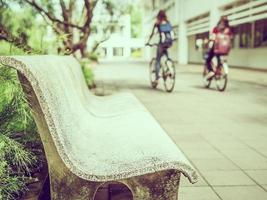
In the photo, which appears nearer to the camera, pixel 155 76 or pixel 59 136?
pixel 59 136

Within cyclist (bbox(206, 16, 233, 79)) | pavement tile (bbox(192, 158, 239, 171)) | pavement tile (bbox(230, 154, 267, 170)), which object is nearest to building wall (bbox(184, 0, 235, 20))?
cyclist (bbox(206, 16, 233, 79))

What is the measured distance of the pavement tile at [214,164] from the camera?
13.6ft

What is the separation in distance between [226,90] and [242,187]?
873 cm

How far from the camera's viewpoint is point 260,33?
74.7 feet

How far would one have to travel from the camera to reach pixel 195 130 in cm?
610

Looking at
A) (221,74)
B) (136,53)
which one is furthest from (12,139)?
(136,53)

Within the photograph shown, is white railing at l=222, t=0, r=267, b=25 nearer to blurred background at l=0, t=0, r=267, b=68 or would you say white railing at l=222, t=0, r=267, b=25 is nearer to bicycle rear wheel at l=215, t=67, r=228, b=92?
blurred background at l=0, t=0, r=267, b=68

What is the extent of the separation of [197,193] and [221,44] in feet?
27.6

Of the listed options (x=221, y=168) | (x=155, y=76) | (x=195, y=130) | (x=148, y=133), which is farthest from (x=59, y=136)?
(x=155, y=76)

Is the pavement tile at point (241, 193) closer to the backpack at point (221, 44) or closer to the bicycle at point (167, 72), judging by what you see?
the bicycle at point (167, 72)

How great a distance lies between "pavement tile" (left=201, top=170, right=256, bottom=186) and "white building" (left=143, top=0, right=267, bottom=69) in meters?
15.9

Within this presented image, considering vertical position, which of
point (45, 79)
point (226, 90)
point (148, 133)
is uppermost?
point (45, 79)

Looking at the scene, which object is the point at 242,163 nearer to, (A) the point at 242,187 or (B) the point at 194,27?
(A) the point at 242,187

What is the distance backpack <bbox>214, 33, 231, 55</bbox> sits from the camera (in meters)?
11.4
